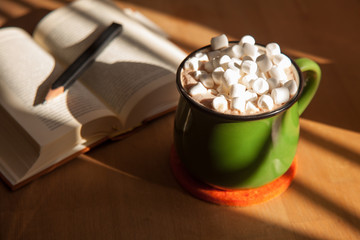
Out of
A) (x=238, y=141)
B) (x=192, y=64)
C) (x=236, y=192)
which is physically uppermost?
(x=192, y=64)

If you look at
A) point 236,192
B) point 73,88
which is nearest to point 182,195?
point 236,192

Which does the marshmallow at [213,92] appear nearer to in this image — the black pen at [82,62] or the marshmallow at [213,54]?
the marshmallow at [213,54]

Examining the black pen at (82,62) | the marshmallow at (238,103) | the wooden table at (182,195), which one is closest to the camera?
the marshmallow at (238,103)

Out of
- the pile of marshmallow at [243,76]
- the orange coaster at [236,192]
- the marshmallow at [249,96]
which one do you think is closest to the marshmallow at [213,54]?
the pile of marshmallow at [243,76]

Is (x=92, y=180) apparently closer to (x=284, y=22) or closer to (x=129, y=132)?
(x=129, y=132)

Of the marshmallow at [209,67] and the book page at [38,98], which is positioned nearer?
the marshmallow at [209,67]

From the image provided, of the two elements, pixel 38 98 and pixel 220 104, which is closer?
pixel 220 104

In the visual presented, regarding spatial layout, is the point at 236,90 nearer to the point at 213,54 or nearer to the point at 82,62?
the point at 213,54

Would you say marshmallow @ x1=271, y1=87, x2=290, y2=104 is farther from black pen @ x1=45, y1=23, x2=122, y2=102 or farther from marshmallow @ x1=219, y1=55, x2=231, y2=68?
black pen @ x1=45, y1=23, x2=122, y2=102
